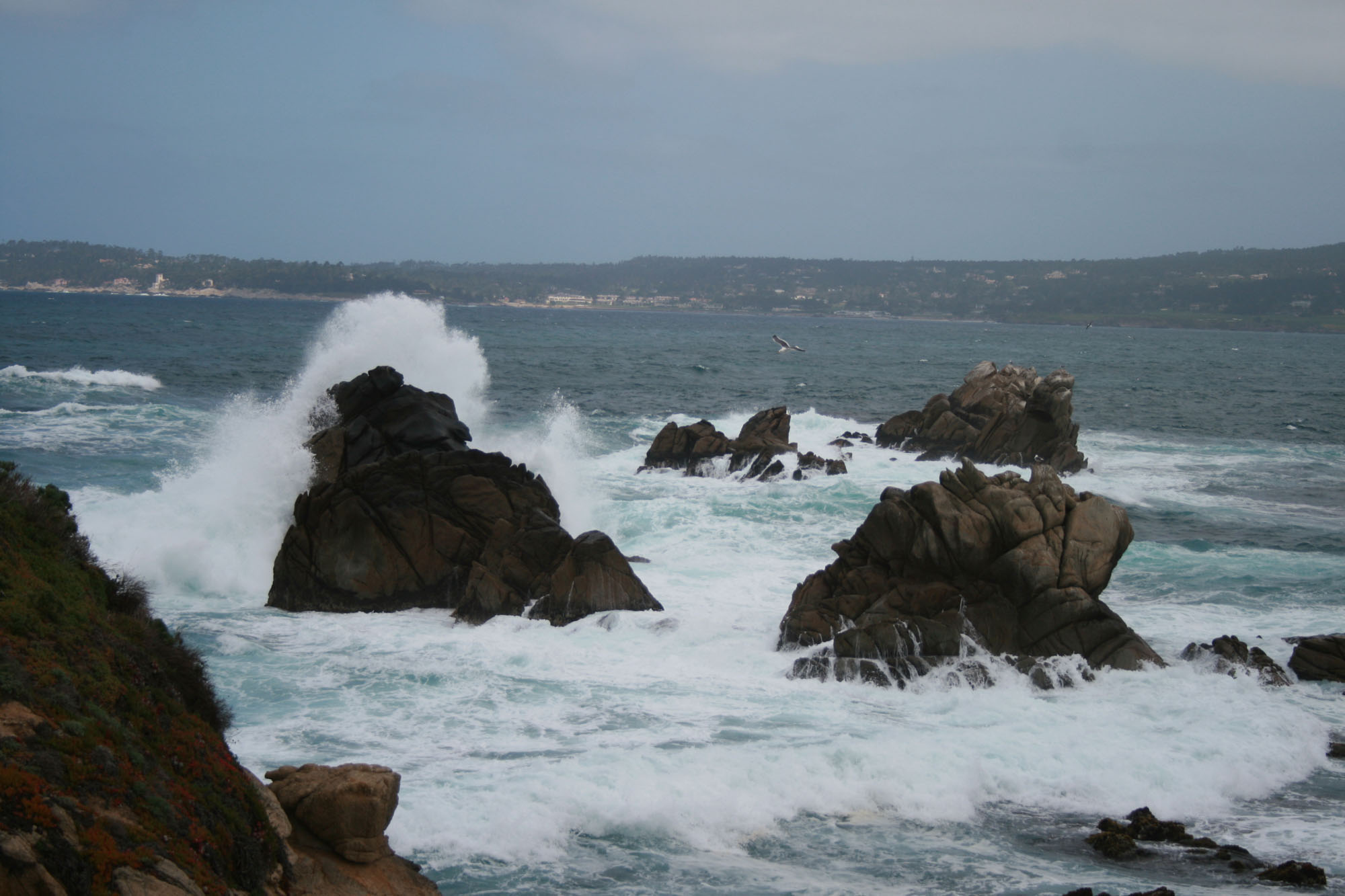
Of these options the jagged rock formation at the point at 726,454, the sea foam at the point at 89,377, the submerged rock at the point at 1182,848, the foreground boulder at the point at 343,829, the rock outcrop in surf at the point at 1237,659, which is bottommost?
the submerged rock at the point at 1182,848

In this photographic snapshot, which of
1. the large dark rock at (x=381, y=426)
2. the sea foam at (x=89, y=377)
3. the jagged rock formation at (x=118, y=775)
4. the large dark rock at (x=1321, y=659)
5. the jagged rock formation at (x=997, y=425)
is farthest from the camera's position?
the sea foam at (x=89, y=377)

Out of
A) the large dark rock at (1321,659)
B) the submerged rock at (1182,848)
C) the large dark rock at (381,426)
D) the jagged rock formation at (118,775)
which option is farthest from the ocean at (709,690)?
the jagged rock formation at (118,775)

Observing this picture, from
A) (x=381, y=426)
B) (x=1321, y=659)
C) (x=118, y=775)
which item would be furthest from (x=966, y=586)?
(x=118, y=775)

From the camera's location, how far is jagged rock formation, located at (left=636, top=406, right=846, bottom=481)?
33562mm

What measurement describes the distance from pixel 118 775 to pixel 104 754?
0.18m

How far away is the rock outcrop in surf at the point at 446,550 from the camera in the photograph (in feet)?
61.8

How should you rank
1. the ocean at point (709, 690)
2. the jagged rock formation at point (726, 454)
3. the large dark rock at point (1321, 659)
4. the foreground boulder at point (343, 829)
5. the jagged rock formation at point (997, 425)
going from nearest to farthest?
the foreground boulder at point (343, 829), the ocean at point (709, 690), the large dark rock at point (1321, 659), the jagged rock formation at point (726, 454), the jagged rock formation at point (997, 425)

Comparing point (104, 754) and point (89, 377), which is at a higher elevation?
→ point (89, 377)

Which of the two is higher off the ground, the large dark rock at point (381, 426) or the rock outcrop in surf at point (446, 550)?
the large dark rock at point (381, 426)

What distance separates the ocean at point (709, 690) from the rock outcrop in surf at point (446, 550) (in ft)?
1.79

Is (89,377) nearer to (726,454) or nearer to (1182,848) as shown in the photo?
(726,454)

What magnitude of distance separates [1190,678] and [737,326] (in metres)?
152

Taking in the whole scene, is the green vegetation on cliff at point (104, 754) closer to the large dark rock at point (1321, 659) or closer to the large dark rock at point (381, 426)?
the large dark rock at point (381, 426)

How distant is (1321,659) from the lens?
17.0m
